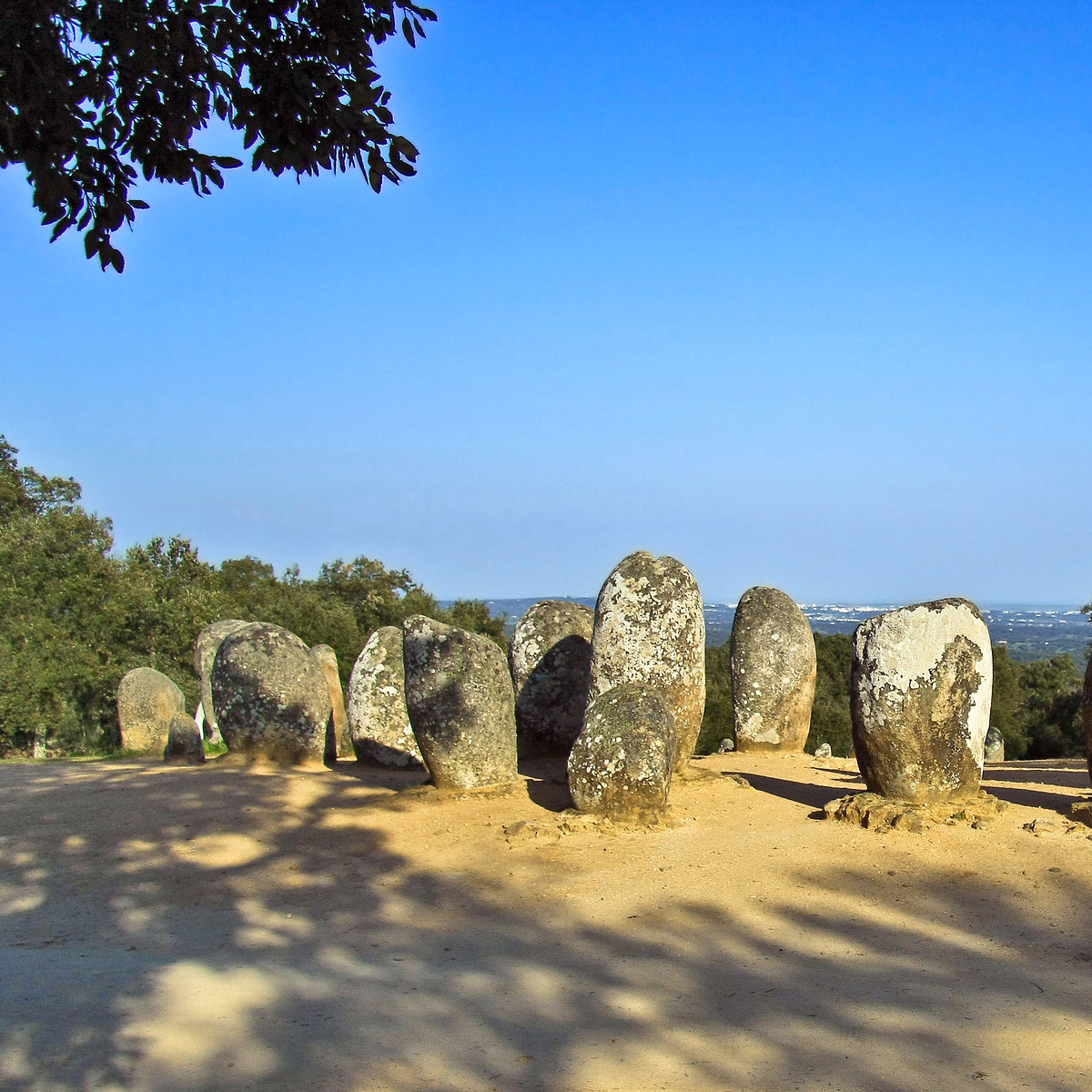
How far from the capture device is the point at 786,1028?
6008 millimetres

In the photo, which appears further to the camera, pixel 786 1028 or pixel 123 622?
pixel 123 622

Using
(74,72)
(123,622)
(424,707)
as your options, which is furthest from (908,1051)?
(123,622)

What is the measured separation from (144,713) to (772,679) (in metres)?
12.3

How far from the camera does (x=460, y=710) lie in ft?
40.0

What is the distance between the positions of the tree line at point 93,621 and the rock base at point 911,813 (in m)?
19.7

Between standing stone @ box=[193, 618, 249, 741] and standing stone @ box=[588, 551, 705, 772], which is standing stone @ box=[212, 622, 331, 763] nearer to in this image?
standing stone @ box=[588, 551, 705, 772]

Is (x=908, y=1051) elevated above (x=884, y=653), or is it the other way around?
(x=884, y=653)

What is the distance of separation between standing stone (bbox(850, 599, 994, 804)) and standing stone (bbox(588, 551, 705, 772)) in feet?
10.4

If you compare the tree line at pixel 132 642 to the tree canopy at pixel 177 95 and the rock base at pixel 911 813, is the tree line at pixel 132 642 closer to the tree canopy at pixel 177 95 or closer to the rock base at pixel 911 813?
the rock base at pixel 911 813

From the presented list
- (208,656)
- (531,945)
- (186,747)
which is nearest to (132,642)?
(208,656)

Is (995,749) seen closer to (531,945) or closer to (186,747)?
(186,747)

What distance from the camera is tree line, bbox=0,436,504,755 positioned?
2706 centimetres

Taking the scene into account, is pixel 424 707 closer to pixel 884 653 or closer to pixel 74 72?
pixel 884 653

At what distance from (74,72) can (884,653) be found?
8.75 metres
